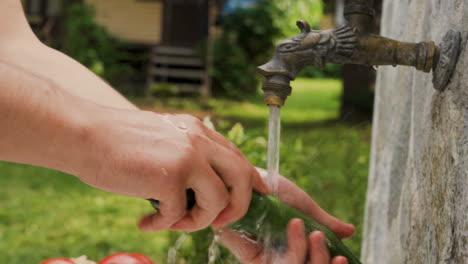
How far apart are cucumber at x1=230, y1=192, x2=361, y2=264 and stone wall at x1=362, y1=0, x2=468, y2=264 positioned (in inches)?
8.3

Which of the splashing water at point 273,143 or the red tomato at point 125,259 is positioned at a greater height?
the splashing water at point 273,143

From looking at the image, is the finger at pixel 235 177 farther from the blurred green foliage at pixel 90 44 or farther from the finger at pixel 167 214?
the blurred green foliage at pixel 90 44

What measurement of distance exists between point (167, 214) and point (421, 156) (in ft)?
2.19

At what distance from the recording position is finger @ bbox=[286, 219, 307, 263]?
1.39 m

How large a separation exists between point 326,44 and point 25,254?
3.96 meters

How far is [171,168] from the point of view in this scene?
3.65 ft

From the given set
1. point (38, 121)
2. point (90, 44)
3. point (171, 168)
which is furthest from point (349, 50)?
point (90, 44)

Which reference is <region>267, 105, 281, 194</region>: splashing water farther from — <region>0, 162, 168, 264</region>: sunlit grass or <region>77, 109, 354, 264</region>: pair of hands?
<region>0, 162, 168, 264</region>: sunlit grass

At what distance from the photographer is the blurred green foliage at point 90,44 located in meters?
14.4

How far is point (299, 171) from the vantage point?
363cm

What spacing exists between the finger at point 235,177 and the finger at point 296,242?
0.14 meters

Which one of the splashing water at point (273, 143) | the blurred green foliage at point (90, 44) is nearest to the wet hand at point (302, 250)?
the splashing water at point (273, 143)

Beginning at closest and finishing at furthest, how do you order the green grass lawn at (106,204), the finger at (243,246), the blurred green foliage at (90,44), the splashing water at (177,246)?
the finger at (243,246), the splashing water at (177,246), the green grass lawn at (106,204), the blurred green foliage at (90,44)

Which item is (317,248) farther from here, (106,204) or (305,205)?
(106,204)
